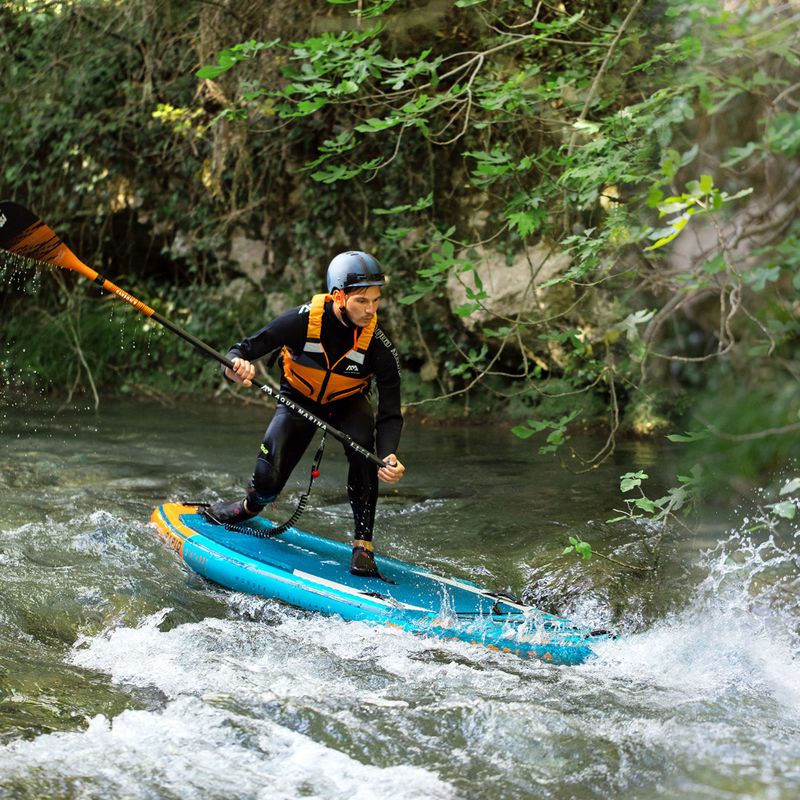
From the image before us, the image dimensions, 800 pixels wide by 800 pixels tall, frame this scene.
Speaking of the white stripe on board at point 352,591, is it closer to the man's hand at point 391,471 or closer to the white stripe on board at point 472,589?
the white stripe on board at point 472,589

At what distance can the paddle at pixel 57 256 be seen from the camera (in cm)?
448

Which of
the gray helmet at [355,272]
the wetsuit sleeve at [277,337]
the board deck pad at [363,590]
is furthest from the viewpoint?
the wetsuit sleeve at [277,337]

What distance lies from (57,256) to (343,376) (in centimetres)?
172

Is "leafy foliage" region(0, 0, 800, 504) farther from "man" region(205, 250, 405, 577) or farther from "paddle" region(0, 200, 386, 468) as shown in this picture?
"paddle" region(0, 200, 386, 468)

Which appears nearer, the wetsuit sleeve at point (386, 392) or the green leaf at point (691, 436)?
the green leaf at point (691, 436)

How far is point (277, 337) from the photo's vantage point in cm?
443

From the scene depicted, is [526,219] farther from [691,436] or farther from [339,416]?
[691,436]

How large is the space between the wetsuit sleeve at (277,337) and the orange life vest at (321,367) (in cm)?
4

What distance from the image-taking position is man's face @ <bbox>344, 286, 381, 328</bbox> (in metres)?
4.30

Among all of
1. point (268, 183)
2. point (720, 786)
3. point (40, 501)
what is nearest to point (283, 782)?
point (720, 786)

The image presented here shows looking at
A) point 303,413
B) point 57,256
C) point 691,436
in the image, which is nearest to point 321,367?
point 303,413

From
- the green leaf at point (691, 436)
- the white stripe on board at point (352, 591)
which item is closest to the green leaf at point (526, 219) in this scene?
the green leaf at point (691, 436)

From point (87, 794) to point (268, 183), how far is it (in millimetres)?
7799

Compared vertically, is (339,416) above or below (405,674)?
above
